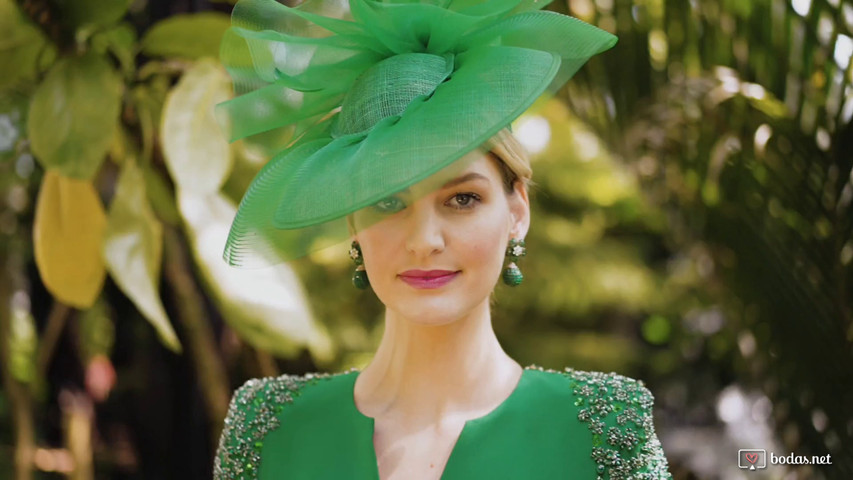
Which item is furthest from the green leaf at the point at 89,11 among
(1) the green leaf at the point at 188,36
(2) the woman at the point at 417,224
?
(2) the woman at the point at 417,224

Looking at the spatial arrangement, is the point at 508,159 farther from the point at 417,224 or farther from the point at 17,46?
the point at 17,46

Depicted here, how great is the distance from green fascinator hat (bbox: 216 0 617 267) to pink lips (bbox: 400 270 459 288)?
119 mm

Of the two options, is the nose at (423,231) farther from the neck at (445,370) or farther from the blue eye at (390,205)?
the neck at (445,370)

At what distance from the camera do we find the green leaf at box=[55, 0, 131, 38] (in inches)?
61.1

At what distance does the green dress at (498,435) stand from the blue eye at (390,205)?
0.30 m

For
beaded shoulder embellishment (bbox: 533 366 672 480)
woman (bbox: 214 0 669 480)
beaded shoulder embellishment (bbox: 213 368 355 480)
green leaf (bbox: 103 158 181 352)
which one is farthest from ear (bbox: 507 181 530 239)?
green leaf (bbox: 103 158 181 352)

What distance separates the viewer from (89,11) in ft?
5.13

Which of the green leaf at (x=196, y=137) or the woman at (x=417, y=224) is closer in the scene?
the woman at (x=417, y=224)

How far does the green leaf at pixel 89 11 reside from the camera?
1553mm

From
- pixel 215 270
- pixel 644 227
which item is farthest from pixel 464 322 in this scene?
pixel 644 227

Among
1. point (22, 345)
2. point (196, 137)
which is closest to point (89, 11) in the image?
point (196, 137)

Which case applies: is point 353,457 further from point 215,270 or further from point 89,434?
point 89,434

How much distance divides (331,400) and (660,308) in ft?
6.24

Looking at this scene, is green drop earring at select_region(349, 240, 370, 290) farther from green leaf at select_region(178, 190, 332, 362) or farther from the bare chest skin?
green leaf at select_region(178, 190, 332, 362)
